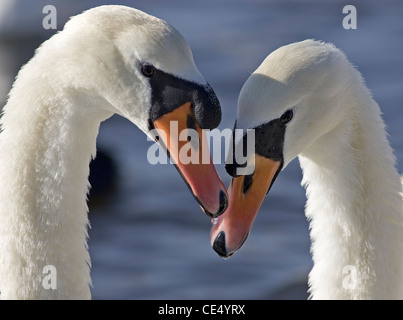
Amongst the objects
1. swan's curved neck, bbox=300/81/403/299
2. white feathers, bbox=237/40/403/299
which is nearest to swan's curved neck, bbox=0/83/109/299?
white feathers, bbox=237/40/403/299

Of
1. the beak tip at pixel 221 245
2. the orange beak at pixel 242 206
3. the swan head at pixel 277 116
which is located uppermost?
the swan head at pixel 277 116

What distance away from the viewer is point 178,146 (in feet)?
21.0

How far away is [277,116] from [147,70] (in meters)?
0.86

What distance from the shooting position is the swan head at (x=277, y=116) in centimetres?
664

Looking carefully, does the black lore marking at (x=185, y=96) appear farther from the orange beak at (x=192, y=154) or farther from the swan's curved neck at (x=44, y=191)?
the swan's curved neck at (x=44, y=191)

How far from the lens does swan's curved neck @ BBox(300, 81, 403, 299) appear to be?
22.8 feet

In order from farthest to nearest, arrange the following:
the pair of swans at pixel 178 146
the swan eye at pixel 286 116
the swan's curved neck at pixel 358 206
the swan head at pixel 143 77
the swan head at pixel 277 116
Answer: the swan's curved neck at pixel 358 206 → the swan eye at pixel 286 116 → the swan head at pixel 277 116 → the pair of swans at pixel 178 146 → the swan head at pixel 143 77

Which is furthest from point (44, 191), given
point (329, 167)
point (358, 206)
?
point (358, 206)

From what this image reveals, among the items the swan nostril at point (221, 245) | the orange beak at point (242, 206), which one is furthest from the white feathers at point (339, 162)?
the swan nostril at point (221, 245)

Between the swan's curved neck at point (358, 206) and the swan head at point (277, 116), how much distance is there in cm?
15

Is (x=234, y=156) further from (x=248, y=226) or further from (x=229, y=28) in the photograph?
(x=229, y=28)

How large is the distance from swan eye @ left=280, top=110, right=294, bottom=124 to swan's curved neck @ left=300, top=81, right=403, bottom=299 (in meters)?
0.31

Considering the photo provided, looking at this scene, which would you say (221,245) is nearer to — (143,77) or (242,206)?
(242,206)

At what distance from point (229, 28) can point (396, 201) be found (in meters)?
9.57
